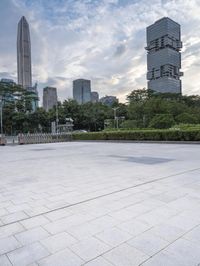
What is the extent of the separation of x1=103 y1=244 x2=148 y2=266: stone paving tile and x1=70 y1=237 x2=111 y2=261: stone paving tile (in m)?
0.08

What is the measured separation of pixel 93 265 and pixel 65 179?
324 centimetres

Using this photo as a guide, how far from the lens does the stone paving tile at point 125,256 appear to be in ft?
6.36

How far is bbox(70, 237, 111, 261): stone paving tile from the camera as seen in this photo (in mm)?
2055

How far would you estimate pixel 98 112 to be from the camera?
44781 mm

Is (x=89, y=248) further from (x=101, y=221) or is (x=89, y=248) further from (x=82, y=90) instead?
(x=82, y=90)

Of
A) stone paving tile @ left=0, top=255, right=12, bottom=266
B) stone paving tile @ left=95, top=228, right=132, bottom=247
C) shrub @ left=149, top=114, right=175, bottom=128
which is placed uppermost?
shrub @ left=149, top=114, right=175, bottom=128

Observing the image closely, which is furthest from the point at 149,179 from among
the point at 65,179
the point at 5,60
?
the point at 5,60

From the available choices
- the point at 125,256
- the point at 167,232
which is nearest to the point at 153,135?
the point at 167,232

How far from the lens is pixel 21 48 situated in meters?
89.0

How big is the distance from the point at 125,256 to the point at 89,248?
355mm

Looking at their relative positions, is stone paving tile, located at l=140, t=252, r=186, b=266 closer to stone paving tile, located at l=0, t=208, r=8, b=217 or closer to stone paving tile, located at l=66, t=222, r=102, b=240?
stone paving tile, located at l=66, t=222, r=102, b=240

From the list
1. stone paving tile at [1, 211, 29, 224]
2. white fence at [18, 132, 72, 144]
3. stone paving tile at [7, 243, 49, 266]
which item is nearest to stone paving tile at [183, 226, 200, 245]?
stone paving tile at [7, 243, 49, 266]

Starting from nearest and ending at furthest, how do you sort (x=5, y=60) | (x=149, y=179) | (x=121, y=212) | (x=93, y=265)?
(x=93, y=265) → (x=121, y=212) → (x=149, y=179) → (x=5, y=60)

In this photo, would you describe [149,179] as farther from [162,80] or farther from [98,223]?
[162,80]
